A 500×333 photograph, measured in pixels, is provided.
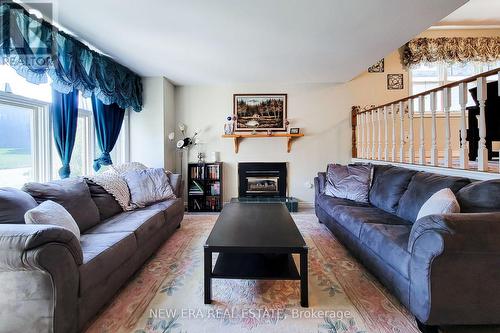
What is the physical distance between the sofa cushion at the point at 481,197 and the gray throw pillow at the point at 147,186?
3015mm

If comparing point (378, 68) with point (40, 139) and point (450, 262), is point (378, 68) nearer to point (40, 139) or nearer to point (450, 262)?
point (450, 262)

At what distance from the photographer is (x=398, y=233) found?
6.21 ft

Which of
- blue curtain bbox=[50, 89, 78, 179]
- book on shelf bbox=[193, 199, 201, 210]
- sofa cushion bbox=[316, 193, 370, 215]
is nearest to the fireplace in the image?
book on shelf bbox=[193, 199, 201, 210]

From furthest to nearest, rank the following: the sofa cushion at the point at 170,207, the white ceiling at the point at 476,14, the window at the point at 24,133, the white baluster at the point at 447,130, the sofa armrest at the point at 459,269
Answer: the white ceiling at the point at 476,14 < the sofa cushion at the point at 170,207 < the white baluster at the point at 447,130 < the window at the point at 24,133 < the sofa armrest at the point at 459,269

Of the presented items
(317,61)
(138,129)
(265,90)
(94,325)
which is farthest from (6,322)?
(265,90)

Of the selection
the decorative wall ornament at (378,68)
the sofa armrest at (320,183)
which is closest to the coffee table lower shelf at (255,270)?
the sofa armrest at (320,183)

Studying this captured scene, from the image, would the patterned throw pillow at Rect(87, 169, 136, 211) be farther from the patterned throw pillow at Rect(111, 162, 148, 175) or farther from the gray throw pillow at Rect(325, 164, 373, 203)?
the gray throw pillow at Rect(325, 164, 373, 203)

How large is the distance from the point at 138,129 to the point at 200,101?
4.12ft

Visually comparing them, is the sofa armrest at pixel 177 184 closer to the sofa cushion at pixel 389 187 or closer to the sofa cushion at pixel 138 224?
the sofa cushion at pixel 138 224

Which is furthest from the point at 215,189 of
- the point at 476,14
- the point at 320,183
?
the point at 476,14

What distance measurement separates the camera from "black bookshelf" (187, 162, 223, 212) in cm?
454

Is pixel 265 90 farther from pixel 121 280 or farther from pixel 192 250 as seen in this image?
pixel 121 280

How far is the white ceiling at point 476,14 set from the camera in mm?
3868

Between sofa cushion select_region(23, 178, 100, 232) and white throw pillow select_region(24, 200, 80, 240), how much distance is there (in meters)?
0.31
